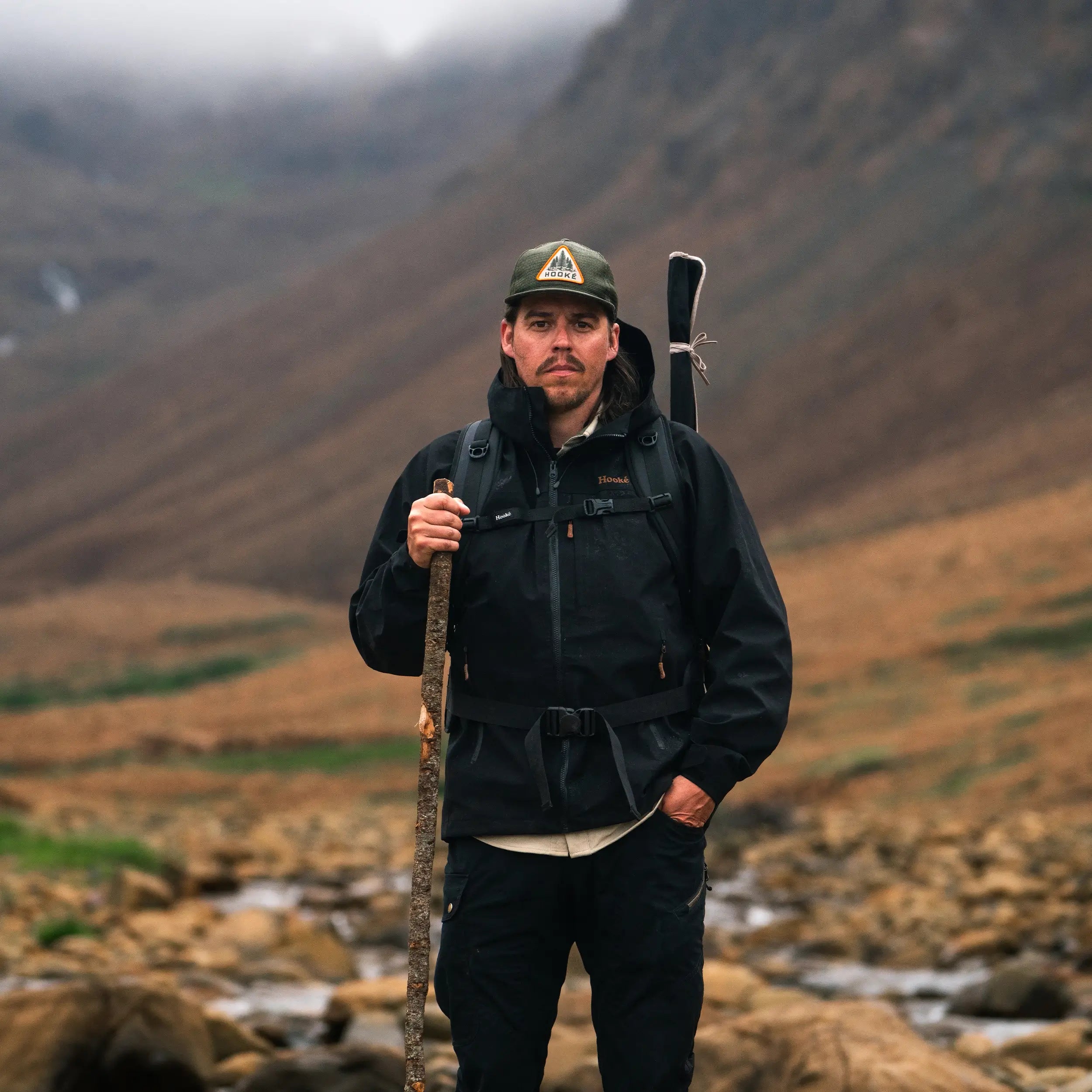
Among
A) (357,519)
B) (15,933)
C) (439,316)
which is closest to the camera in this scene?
(15,933)

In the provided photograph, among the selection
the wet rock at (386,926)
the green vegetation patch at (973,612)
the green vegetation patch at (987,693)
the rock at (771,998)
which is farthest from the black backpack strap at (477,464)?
the green vegetation patch at (973,612)

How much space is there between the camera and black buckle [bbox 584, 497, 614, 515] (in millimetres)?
3252

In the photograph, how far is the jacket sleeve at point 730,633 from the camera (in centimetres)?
316

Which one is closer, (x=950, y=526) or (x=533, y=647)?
(x=533, y=647)

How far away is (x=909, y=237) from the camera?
210 ft

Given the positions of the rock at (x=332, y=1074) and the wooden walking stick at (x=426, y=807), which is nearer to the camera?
the wooden walking stick at (x=426, y=807)

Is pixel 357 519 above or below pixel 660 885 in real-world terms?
above

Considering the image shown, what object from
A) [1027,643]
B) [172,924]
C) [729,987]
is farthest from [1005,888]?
[1027,643]

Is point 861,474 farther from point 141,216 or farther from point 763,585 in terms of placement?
point 141,216

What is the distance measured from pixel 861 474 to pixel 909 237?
58.7ft

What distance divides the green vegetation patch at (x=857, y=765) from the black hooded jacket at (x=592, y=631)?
621 inches

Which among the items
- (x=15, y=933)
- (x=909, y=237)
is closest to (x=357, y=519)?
(x=909, y=237)

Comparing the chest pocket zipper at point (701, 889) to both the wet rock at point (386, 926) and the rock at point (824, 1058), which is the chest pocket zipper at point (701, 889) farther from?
the wet rock at point (386, 926)

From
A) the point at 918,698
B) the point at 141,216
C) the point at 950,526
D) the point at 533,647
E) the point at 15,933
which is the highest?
the point at 141,216
